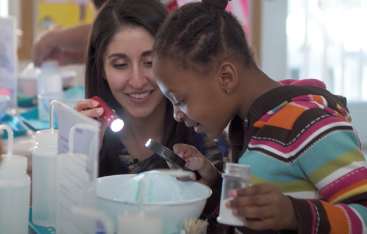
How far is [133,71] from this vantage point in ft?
4.02

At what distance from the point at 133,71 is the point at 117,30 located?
0.13 metres

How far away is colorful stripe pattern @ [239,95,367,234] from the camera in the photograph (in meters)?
0.70

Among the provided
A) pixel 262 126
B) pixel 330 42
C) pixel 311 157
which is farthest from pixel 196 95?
pixel 330 42

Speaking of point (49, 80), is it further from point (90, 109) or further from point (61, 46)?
point (90, 109)

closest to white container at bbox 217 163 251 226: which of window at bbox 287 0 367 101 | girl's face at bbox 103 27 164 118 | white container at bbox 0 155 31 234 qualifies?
white container at bbox 0 155 31 234

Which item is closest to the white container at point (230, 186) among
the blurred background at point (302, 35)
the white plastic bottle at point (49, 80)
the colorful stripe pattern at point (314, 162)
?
the colorful stripe pattern at point (314, 162)

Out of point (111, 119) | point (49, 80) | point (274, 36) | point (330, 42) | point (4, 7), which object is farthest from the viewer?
point (330, 42)

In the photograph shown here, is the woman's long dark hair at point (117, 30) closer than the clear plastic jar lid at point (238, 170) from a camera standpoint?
No

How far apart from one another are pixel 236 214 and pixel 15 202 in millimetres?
306

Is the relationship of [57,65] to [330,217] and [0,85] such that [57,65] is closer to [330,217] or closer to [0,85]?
[0,85]

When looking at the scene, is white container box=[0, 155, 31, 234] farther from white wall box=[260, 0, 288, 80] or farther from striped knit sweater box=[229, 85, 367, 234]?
white wall box=[260, 0, 288, 80]

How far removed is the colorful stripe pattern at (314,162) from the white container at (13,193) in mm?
343

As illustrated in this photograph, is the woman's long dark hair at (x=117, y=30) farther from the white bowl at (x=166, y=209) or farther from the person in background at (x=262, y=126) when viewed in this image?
the white bowl at (x=166, y=209)

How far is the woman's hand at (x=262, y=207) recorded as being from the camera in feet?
2.01
